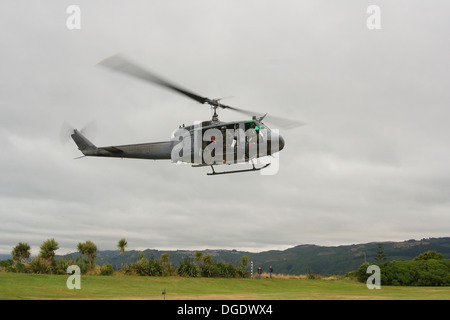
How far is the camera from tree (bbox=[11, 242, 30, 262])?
1264 inches

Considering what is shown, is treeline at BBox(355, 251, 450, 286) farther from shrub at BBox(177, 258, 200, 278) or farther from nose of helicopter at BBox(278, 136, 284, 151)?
nose of helicopter at BBox(278, 136, 284, 151)

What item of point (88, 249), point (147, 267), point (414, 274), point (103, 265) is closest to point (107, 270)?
point (103, 265)

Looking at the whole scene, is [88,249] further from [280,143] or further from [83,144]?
[280,143]

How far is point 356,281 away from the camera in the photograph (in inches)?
1299

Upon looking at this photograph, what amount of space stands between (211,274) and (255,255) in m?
105

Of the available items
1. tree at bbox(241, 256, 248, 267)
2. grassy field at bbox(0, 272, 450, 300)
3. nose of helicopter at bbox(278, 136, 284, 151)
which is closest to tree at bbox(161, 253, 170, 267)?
grassy field at bbox(0, 272, 450, 300)

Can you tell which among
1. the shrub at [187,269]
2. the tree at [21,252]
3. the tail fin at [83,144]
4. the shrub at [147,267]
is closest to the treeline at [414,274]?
the shrub at [187,269]

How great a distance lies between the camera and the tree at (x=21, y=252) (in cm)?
3209

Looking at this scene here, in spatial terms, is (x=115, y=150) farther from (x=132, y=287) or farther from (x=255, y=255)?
(x=255, y=255)

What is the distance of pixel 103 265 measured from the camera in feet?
96.4

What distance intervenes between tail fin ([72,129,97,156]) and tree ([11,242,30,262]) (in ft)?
41.2

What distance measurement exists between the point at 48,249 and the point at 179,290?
482 inches
